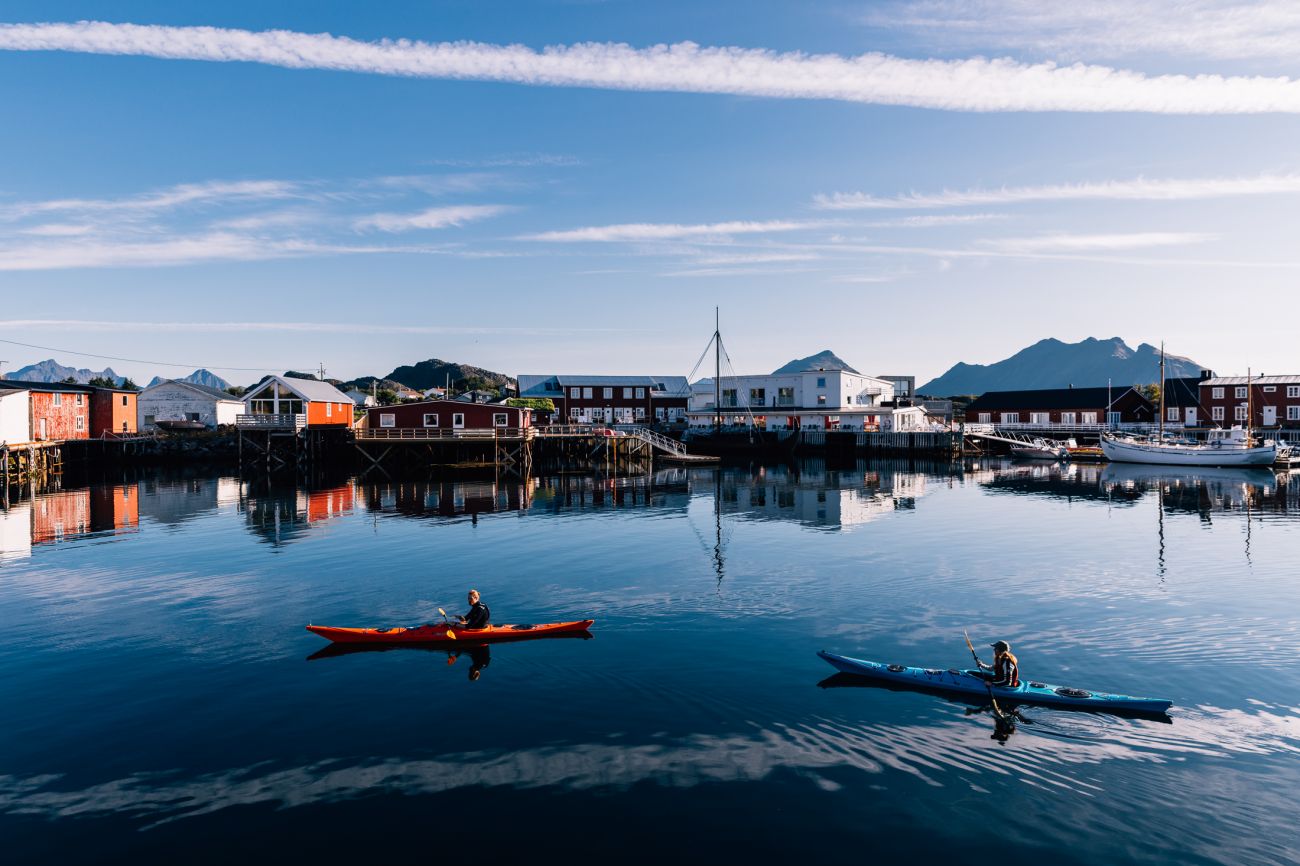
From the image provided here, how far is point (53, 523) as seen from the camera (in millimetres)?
44156

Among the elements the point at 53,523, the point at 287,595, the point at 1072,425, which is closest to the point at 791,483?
the point at 287,595

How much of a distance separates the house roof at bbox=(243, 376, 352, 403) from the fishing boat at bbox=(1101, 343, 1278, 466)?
9304cm

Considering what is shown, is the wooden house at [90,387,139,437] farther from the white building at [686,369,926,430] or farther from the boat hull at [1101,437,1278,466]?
the boat hull at [1101,437,1278,466]

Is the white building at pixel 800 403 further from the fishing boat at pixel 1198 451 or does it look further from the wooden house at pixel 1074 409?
the fishing boat at pixel 1198 451

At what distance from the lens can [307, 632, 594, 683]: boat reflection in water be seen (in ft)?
69.2

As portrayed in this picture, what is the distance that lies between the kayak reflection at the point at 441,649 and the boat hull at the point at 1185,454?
85947mm

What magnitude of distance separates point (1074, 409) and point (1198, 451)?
30.8 m

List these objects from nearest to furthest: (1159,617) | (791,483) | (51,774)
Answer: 1. (51,774)
2. (1159,617)
3. (791,483)

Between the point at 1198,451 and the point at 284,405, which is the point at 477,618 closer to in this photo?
the point at 284,405

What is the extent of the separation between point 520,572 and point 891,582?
15091mm

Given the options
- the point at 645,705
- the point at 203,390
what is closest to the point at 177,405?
the point at 203,390

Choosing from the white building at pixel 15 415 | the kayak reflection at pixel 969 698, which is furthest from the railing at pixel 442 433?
the kayak reflection at pixel 969 698

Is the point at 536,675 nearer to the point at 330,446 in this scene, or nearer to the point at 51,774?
the point at 51,774

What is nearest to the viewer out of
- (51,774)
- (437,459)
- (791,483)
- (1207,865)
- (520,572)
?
(1207,865)
